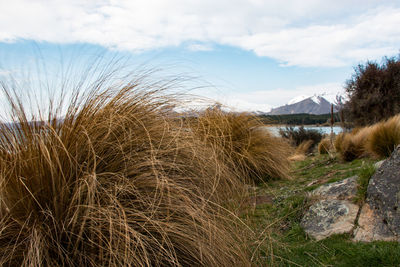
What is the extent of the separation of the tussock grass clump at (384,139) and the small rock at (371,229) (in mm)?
3154

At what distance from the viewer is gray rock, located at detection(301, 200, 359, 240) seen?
2.82 metres

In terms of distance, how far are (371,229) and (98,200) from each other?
2229mm

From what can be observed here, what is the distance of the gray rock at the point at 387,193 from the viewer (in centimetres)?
256

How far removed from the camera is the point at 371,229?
2631mm

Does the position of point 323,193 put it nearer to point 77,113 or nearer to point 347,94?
point 77,113

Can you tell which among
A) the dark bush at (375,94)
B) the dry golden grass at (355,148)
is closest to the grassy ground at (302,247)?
Result: the dry golden grass at (355,148)

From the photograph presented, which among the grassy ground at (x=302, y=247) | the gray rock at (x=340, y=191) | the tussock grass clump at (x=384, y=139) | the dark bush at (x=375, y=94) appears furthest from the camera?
the dark bush at (x=375, y=94)

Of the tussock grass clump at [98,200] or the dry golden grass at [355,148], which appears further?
the dry golden grass at [355,148]

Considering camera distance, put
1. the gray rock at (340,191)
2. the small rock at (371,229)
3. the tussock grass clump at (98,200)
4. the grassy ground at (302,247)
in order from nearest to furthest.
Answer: the tussock grass clump at (98,200) < the grassy ground at (302,247) < the small rock at (371,229) < the gray rock at (340,191)

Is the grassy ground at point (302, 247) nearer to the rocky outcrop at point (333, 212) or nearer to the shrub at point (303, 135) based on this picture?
the rocky outcrop at point (333, 212)

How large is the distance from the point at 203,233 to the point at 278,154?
4.26 metres

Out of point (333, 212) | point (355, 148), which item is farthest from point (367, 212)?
point (355, 148)

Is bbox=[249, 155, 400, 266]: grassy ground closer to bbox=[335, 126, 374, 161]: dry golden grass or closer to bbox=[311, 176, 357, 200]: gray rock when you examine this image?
bbox=[311, 176, 357, 200]: gray rock

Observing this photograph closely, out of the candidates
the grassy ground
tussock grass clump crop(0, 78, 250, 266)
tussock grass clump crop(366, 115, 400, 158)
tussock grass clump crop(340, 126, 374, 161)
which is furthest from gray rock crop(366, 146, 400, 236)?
tussock grass clump crop(340, 126, 374, 161)
